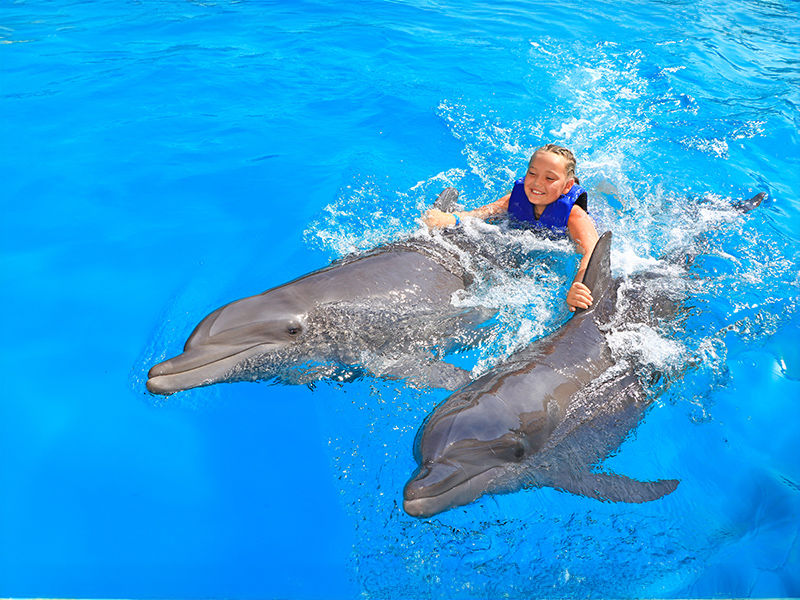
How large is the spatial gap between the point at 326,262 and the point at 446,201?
6.06 feet

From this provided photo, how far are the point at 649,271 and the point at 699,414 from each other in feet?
6.17

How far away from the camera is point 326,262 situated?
6734 mm

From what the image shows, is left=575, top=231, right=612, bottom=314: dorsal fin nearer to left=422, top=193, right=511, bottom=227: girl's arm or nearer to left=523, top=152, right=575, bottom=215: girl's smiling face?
left=523, top=152, right=575, bottom=215: girl's smiling face

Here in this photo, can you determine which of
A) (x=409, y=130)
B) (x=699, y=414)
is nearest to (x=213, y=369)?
(x=699, y=414)

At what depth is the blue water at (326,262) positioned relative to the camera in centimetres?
399

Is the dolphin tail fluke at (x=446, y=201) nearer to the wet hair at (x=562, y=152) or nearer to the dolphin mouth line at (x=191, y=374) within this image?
the wet hair at (x=562, y=152)

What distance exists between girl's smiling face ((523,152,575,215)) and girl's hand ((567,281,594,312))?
1724mm

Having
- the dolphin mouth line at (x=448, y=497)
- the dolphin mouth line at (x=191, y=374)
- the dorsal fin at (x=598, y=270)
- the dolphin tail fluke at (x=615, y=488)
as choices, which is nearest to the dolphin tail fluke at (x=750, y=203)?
the dorsal fin at (x=598, y=270)

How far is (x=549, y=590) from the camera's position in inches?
149

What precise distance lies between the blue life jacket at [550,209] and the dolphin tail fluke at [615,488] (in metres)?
3.49

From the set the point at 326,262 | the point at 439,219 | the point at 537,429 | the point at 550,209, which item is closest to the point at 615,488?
Answer: the point at 537,429

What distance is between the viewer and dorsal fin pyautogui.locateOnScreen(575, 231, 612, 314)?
5.31m

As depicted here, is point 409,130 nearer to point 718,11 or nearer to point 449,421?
point 449,421

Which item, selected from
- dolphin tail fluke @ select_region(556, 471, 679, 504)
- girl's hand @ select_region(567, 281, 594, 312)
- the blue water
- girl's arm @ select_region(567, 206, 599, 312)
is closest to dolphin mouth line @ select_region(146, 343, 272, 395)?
the blue water
